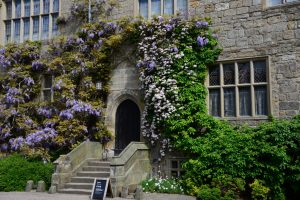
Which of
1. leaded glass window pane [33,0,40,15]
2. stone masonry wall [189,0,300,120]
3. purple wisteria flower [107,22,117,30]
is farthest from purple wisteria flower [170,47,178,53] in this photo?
leaded glass window pane [33,0,40,15]

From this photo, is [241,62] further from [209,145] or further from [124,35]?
[124,35]

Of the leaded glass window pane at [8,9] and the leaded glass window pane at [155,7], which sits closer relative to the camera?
the leaded glass window pane at [155,7]

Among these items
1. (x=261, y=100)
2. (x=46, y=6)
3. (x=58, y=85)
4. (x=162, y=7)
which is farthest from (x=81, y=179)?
(x=46, y=6)

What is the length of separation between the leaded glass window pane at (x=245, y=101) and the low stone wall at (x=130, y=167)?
11.2ft

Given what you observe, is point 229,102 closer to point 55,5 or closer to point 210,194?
point 210,194

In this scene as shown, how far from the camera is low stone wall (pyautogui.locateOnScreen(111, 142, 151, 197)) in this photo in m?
11.2

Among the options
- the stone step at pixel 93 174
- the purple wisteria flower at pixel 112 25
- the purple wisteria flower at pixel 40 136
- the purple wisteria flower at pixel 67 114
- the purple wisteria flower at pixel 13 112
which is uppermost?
the purple wisteria flower at pixel 112 25

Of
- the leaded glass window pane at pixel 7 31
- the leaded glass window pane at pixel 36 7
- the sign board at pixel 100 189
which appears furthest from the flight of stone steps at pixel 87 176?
the leaded glass window pane at pixel 7 31

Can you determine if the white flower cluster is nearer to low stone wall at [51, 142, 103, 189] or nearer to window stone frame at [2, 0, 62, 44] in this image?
low stone wall at [51, 142, 103, 189]

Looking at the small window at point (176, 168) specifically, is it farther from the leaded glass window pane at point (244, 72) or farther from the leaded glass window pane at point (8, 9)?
the leaded glass window pane at point (8, 9)

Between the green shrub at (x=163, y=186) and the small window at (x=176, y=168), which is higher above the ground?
the small window at (x=176, y=168)

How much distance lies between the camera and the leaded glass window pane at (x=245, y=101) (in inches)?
472

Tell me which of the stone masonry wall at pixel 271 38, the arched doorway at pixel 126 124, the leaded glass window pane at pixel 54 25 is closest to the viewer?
the stone masonry wall at pixel 271 38

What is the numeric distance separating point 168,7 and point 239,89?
4165 millimetres
